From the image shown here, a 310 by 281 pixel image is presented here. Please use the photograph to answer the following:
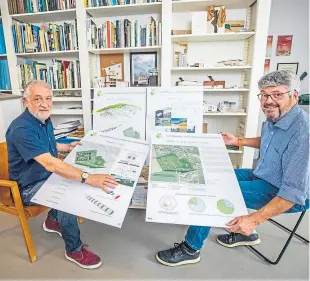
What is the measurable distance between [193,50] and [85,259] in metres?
2.34

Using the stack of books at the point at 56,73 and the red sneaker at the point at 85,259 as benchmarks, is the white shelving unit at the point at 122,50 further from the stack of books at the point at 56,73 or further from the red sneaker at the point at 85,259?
the red sneaker at the point at 85,259

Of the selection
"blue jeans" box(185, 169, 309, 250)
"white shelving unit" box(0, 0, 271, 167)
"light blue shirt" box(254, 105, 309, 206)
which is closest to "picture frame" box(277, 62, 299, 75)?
"white shelving unit" box(0, 0, 271, 167)

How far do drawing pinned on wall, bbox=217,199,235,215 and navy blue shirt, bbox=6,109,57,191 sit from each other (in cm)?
105

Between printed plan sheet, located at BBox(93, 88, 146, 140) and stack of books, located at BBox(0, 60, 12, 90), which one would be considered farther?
stack of books, located at BBox(0, 60, 12, 90)

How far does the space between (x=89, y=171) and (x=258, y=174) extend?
3.65 feet

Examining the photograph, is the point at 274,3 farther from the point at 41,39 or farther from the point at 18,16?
the point at 18,16

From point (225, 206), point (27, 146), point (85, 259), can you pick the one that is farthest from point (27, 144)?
point (225, 206)

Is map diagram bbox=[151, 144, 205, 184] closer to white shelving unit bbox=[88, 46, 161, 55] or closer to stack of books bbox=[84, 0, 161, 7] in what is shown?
white shelving unit bbox=[88, 46, 161, 55]

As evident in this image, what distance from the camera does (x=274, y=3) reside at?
2.89 meters

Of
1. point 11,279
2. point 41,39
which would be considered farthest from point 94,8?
point 11,279

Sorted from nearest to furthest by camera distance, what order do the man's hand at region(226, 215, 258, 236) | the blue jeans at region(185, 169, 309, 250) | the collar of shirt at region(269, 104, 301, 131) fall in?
the man's hand at region(226, 215, 258, 236) < the collar of shirt at region(269, 104, 301, 131) < the blue jeans at region(185, 169, 309, 250)

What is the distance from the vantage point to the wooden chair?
130cm

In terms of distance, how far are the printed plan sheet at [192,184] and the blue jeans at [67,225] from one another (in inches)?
25.5

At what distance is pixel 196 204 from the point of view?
1.05 metres
